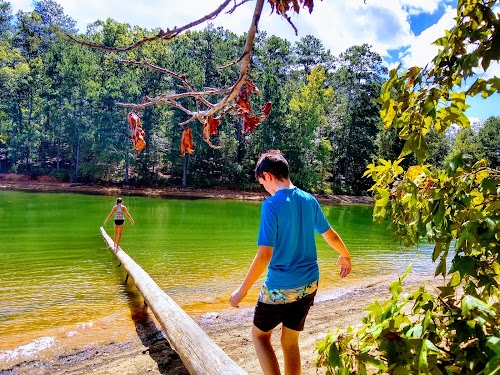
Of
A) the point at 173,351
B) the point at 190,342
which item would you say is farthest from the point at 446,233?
the point at 173,351

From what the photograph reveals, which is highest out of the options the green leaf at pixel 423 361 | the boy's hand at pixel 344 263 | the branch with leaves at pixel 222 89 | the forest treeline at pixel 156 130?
the forest treeline at pixel 156 130

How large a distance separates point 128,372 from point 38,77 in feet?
155

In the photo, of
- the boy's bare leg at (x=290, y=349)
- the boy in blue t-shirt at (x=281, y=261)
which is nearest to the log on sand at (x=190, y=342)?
the boy's bare leg at (x=290, y=349)

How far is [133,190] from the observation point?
37.2 metres

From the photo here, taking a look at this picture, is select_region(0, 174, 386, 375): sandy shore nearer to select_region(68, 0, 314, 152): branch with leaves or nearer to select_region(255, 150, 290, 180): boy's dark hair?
select_region(255, 150, 290, 180): boy's dark hair

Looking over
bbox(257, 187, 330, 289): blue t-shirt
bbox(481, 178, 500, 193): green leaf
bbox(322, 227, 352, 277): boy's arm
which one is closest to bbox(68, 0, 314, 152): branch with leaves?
bbox(481, 178, 500, 193): green leaf

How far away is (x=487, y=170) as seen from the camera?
72.2 inches

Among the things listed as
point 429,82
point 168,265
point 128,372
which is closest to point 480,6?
point 429,82

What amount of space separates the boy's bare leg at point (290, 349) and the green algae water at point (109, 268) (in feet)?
4.73

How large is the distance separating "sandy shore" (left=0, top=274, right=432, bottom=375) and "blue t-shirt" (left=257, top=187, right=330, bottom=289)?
1.91 meters

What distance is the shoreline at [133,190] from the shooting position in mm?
35844

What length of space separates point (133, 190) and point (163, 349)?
33.4 metres

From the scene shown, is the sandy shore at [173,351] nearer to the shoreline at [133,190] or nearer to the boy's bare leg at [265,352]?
the boy's bare leg at [265,352]

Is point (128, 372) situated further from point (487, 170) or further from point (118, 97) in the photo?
point (118, 97)
